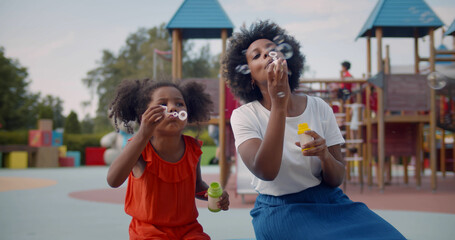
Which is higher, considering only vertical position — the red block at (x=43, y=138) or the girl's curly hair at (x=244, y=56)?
the girl's curly hair at (x=244, y=56)

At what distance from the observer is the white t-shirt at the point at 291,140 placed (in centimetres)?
183

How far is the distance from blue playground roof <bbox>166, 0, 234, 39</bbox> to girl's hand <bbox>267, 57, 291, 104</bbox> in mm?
5863

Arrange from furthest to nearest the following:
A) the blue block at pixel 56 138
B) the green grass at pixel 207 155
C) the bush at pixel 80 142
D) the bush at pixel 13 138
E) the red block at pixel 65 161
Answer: the bush at pixel 80 142 → the bush at pixel 13 138 → the green grass at pixel 207 155 → the red block at pixel 65 161 → the blue block at pixel 56 138

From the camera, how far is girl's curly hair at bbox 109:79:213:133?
2539 mm

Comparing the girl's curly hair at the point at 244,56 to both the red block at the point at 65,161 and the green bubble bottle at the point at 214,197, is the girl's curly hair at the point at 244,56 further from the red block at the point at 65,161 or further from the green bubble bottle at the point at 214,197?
the red block at the point at 65,161

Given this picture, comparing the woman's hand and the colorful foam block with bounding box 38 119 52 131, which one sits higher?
the colorful foam block with bounding box 38 119 52 131

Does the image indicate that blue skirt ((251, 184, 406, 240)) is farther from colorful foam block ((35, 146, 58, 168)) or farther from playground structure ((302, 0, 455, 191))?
colorful foam block ((35, 146, 58, 168))

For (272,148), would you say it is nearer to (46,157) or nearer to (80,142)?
(46,157)

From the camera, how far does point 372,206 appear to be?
5309 mm

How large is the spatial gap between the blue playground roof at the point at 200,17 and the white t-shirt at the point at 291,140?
560 centimetres

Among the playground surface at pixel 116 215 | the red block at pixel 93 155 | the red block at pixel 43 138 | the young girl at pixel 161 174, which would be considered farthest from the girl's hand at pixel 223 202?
the red block at pixel 93 155

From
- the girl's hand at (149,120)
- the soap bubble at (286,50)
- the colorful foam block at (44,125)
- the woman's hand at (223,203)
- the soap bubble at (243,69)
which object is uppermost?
the soap bubble at (286,50)

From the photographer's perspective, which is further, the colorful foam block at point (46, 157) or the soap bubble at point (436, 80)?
the colorful foam block at point (46, 157)

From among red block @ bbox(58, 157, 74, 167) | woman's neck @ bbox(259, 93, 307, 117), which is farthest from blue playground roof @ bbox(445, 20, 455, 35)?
red block @ bbox(58, 157, 74, 167)
